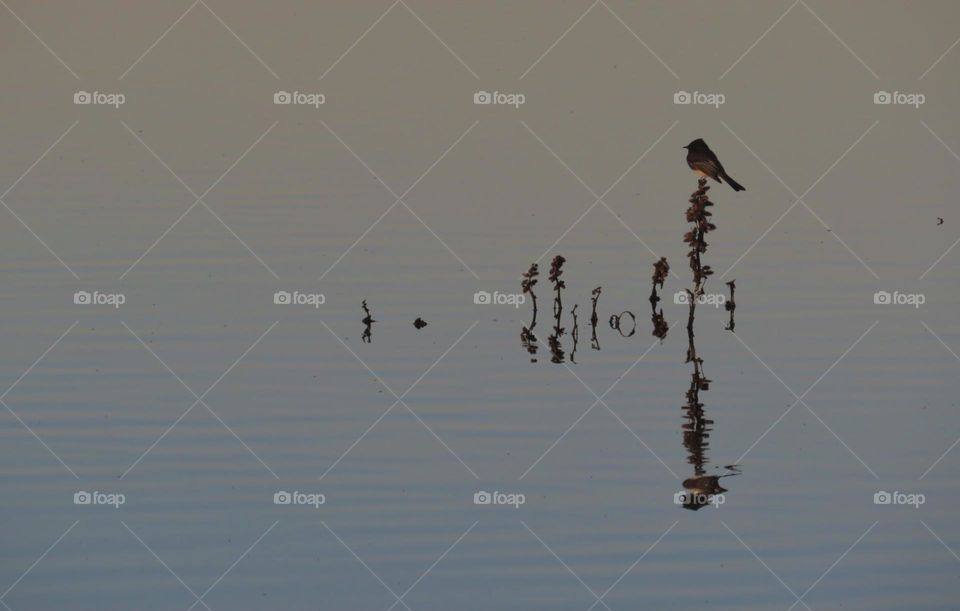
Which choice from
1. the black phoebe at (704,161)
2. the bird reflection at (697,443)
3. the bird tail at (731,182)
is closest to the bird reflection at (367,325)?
the bird reflection at (697,443)

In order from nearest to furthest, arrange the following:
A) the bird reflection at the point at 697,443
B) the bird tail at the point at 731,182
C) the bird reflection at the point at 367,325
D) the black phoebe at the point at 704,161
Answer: the bird reflection at the point at 697,443, the bird reflection at the point at 367,325, the bird tail at the point at 731,182, the black phoebe at the point at 704,161

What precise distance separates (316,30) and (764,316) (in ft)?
78.2

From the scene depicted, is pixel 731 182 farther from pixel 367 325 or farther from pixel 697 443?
pixel 697 443

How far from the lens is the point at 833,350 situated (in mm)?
20344

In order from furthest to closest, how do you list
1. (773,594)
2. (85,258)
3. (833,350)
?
(85,258) < (833,350) < (773,594)

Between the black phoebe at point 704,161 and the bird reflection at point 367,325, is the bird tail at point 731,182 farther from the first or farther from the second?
the bird reflection at point 367,325

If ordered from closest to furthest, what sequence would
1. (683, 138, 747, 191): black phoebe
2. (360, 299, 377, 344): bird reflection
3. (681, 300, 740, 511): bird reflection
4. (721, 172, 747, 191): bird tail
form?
(681, 300, 740, 511): bird reflection
(360, 299, 377, 344): bird reflection
(721, 172, 747, 191): bird tail
(683, 138, 747, 191): black phoebe

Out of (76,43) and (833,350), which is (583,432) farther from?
(76,43)

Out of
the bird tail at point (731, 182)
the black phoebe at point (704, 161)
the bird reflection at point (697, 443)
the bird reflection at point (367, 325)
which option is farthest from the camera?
the black phoebe at point (704, 161)

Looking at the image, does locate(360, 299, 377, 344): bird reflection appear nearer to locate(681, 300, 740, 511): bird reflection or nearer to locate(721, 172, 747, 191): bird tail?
locate(681, 300, 740, 511): bird reflection

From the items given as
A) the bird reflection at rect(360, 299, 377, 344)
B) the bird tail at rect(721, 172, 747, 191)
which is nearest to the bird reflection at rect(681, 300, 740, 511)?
the bird tail at rect(721, 172, 747, 191)

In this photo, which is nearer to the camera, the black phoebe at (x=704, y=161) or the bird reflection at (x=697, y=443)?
the bird reflection at (x=697, y=443)

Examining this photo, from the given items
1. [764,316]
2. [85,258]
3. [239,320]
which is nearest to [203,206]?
[85,258]

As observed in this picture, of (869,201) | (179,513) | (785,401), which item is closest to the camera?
(179,513)
